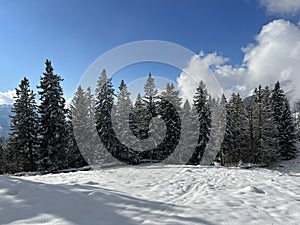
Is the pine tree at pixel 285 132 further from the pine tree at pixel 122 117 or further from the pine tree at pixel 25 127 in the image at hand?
the pine tree at pixel 25 127

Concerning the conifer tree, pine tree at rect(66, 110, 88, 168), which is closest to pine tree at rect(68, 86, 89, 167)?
pine tree at rect(66, 110, 88, 168)

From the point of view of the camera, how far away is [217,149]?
3297 cm

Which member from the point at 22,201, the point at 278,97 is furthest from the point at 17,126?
the point at 278,97

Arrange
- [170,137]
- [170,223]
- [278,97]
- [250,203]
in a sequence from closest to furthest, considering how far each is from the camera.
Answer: [170,223] < [250,203] < [170,137] < [278,97]

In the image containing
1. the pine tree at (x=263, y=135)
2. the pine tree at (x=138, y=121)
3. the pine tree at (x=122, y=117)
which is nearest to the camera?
the pine tree at (x=122, y=117)

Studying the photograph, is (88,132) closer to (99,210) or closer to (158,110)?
(158,110)

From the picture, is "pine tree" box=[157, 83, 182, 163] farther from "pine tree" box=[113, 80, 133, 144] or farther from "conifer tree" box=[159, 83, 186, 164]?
"pine tree" box=[113, 80, 133, 144]

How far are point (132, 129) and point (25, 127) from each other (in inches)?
432

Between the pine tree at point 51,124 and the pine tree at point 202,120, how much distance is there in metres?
15.5

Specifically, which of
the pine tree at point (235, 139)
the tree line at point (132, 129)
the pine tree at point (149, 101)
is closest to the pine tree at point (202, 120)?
the tree line at point (132, 129)

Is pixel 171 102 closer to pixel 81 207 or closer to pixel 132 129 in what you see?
pixel 132 129

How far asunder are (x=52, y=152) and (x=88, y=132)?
5632 mm

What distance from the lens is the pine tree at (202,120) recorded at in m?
30.1

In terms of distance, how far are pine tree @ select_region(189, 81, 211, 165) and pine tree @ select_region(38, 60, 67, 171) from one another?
50.7 feet
